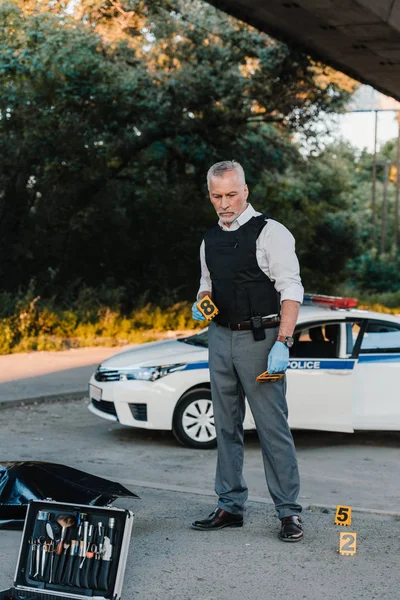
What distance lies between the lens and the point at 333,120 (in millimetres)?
24812

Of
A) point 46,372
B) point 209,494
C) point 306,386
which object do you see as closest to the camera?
point 209,494

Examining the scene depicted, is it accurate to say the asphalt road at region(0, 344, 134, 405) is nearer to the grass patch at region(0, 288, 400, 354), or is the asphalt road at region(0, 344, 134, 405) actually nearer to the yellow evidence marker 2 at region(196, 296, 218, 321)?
the grass patch at region(0, 288, 400, 354)

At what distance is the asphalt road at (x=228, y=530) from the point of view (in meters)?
5.10

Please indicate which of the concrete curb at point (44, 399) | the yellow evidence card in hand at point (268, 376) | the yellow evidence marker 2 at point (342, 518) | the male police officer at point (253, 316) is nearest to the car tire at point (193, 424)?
the concrete curb at point (44, 399)

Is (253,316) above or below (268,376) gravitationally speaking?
above

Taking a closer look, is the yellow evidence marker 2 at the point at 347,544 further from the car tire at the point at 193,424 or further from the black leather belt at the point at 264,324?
the car tire at the point at 193,424

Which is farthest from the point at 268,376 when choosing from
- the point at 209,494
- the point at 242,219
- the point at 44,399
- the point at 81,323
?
the point at 81,323

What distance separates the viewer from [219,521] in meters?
6.00

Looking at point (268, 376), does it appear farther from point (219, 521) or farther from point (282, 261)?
point (219, 521)

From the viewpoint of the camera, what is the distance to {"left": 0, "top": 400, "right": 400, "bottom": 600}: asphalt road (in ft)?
16.7

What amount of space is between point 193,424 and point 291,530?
140 inches

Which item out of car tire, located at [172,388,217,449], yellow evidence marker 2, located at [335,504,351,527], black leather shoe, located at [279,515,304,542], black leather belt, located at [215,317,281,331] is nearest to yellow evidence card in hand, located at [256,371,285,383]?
black leather belt, located at [215,317,281,331]

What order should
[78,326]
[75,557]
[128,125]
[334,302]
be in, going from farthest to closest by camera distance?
[128,125]
[78,326]
[334,302]
[75,557]

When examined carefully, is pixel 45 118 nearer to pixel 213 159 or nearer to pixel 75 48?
pixel 75 48
